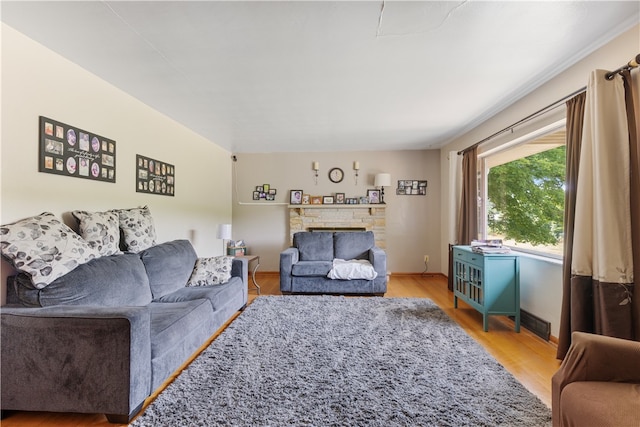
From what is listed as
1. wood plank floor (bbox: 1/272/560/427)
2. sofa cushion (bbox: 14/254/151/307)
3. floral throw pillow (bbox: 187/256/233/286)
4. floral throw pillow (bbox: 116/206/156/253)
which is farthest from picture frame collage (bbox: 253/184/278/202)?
sofa cushion (bbox: 14/254/151/307)

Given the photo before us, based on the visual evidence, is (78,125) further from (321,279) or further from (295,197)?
(295,197)

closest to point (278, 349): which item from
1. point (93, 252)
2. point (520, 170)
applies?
point (93, 252)

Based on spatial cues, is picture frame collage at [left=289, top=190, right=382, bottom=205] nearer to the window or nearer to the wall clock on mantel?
the wall clock on mantel

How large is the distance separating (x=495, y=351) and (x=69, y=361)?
9.52 ft

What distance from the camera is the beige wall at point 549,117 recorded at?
1.71 meters

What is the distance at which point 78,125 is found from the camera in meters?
2.03

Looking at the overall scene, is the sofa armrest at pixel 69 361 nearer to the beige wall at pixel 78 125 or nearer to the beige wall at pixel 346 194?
the beige wall at pixel 78 125

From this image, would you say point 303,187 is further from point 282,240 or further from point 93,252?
point 93,252

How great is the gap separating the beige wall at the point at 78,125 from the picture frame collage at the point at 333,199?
190 cm

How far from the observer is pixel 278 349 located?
211 cm

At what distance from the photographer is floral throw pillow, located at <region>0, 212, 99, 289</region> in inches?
57.6

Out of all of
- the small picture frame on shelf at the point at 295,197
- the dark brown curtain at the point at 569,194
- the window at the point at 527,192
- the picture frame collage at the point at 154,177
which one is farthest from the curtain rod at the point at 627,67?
the small picture frame on shelf at the point at 295,197

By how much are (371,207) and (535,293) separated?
2719 millimetres

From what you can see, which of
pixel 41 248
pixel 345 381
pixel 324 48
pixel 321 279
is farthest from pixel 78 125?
pixel 321 279
